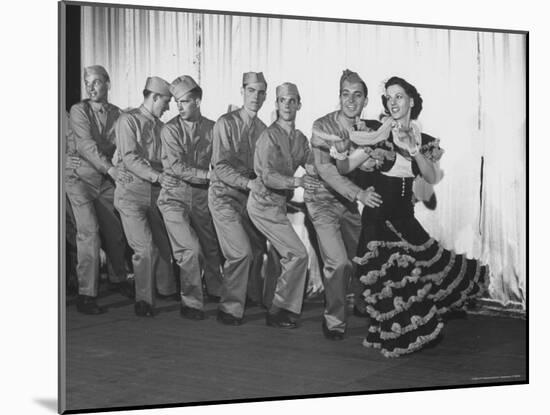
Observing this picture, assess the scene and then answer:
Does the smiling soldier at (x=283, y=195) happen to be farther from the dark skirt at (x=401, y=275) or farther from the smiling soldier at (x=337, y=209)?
the dark skirt at (x=401, y=275)

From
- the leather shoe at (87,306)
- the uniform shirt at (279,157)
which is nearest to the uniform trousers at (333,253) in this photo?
the uniform shirt at (279,157)

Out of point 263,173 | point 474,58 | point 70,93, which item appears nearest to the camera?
point 70,93

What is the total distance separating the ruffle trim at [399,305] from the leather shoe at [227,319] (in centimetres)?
88

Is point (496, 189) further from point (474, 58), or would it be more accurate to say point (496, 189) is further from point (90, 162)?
point (90, 162)

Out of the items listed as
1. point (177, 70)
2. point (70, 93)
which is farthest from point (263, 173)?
point (70, 93)

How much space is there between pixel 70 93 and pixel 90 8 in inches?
20.3

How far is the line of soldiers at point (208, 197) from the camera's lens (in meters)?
6.50

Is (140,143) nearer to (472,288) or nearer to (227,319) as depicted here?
(227,319)

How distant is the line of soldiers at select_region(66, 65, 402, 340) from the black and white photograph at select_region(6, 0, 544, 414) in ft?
0.03

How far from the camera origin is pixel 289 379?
22.4ft

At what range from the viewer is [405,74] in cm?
717

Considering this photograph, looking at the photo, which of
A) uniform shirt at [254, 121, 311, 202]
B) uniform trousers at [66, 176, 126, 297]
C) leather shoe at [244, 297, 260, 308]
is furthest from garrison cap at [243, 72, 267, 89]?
leather shoe at [244, 297, 260, 308]

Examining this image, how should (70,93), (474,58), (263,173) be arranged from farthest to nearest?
(474,58), (263,173), (70,93)

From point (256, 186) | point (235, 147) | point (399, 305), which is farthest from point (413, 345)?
point (235, 147)
